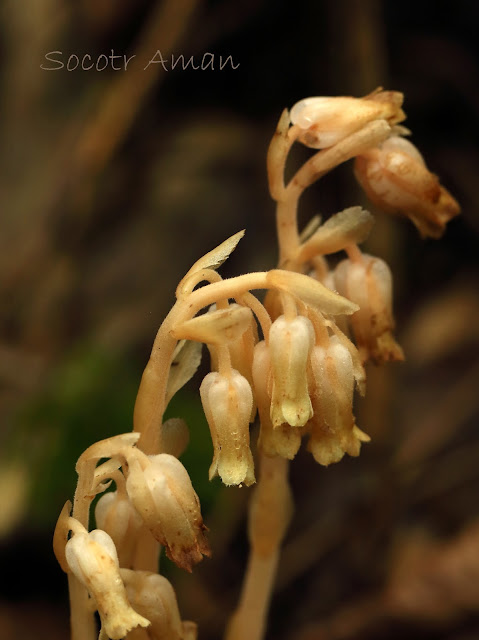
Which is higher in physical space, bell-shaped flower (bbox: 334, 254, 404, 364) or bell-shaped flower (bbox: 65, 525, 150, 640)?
bell-shaped flower (bbox: 334, 254, 404, 364)

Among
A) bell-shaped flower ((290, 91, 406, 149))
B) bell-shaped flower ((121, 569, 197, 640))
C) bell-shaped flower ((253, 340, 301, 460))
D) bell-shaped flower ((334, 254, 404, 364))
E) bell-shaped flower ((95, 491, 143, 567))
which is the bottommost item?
bell-shaped flower ((121, 569, 197, 640))

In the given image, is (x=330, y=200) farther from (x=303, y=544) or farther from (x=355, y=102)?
(x=355, y=102)

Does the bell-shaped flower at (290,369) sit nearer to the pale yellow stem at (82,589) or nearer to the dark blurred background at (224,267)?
the pale yellow stem at (82,589)

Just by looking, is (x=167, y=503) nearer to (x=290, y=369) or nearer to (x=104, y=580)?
(x=104, y=580)

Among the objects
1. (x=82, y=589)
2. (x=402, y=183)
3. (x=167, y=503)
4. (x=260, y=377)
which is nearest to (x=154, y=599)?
(x=82, y=589)

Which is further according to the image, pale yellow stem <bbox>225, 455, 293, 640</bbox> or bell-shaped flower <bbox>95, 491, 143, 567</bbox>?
pale yellow stem <bbox>225, 455, 293, 640</bbox>

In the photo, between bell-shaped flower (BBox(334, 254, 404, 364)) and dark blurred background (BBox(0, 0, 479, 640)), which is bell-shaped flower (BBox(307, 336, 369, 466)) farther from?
dark blurred background (BBox(0, 0, 479, 640))

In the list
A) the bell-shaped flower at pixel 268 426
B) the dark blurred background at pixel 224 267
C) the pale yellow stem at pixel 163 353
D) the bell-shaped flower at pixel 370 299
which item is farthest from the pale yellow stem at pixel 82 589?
the dark blurred background at pixel 224 267

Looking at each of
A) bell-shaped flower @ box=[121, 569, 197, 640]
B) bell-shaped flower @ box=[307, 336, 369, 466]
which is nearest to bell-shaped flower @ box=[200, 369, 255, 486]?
bell-shaped flower @ box=[307, 336, 369, 466]
